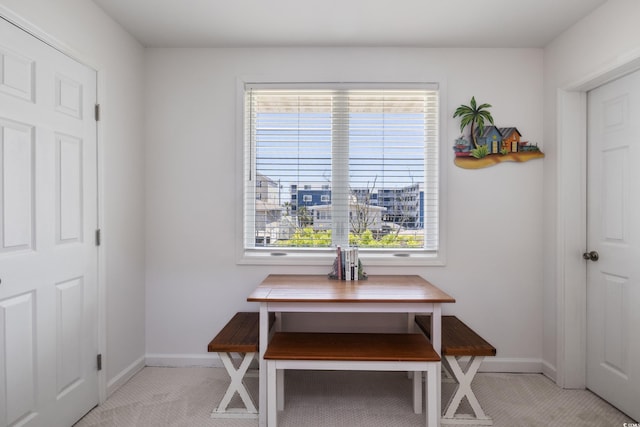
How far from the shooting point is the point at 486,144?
103 inches

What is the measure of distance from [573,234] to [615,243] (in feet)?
0.84

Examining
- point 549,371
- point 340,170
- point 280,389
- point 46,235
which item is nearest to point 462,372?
point 549,371

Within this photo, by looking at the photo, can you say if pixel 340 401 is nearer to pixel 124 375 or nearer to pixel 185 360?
pixel 185 360

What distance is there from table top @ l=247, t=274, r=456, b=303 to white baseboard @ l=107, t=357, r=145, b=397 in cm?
123

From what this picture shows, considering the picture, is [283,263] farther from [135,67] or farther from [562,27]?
[562,27]

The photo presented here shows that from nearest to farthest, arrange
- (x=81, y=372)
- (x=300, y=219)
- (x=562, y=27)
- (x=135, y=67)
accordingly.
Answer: (x=81, y=372), (x=562, y=27), (x=135, y=67), (x=300, y=219)

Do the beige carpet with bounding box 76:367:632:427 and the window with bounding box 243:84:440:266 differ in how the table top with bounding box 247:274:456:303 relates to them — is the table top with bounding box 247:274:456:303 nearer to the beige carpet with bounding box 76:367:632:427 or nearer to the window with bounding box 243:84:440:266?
the window with bounding box 243:84:440:266

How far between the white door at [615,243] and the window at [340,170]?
1.06 meters

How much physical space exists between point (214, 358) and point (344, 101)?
232 centimetres

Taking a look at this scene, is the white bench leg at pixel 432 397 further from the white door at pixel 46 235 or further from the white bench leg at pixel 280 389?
the white door at pixel 46 235

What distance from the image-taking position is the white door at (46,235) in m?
1.61

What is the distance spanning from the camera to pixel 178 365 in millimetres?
2709

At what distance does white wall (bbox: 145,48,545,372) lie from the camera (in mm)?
2648

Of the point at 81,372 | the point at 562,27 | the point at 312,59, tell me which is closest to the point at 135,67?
the point at 312,59
